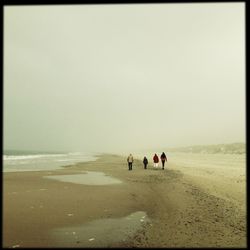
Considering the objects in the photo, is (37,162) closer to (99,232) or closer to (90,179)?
(90,179)

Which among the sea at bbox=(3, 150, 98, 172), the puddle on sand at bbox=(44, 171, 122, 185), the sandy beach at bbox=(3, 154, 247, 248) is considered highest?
the sandy beach at bbox=(3, 154, 247, 248)

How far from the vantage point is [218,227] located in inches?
355

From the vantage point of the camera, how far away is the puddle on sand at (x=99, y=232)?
7.66 m

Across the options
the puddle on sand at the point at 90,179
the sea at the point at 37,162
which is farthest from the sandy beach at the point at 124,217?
the sea at the point at 37,162

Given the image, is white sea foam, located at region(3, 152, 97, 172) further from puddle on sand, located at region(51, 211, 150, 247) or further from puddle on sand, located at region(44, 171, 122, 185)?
puddle on sand, located at region(51, 211, 150, 247)

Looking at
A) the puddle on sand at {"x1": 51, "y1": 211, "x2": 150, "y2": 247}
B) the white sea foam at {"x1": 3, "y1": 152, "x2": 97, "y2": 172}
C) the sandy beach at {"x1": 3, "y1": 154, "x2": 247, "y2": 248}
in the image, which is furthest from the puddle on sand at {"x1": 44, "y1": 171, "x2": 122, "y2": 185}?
the white sea foam at {"x1": 3, "y1": 152, "x2": 97, "y2": 172}

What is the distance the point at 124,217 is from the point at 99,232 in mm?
2007

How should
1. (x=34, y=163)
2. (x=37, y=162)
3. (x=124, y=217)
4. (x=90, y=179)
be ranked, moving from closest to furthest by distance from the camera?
(x=124, y=217) < (x=90, y=179) < (x=34, y=163) < (x=37, y=162)

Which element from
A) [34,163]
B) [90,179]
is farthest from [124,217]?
[34,163]

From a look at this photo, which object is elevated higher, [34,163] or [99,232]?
[99,232]

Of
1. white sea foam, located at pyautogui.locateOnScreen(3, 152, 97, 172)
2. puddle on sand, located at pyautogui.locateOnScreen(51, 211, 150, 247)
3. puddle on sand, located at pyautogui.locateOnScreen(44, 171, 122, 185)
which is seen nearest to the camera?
puddle on sand, located at pyautogui.locateOnScreen(51, 211, 150, 247)

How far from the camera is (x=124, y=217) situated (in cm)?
1043

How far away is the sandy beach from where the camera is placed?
7820 millimetres

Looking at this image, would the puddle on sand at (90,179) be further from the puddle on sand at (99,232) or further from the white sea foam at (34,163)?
the white sea foam at (34,163)
